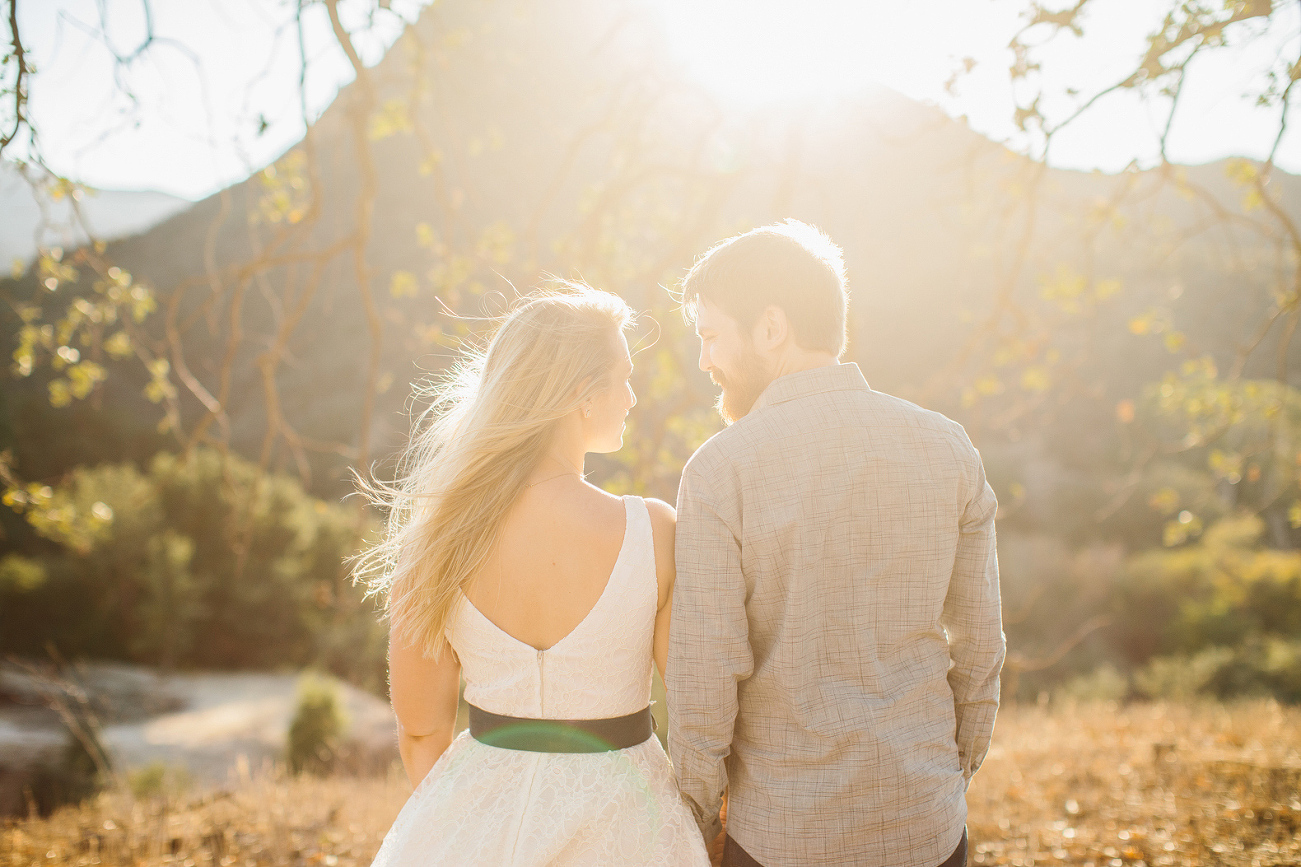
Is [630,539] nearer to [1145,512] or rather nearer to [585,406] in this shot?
[585,406]

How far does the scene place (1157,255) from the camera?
14.0ft

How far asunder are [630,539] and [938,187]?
3.59 m

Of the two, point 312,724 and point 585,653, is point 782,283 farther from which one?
point 312,724

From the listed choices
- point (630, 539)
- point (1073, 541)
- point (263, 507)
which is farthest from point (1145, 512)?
point (630, 539)

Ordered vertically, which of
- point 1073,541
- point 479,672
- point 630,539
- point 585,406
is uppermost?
point 585,406

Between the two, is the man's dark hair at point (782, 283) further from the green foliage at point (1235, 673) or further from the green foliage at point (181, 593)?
the green foliage at point (1235, 673)

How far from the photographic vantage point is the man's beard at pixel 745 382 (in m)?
1.49

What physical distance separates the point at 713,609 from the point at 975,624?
564mm

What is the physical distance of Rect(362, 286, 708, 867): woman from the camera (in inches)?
57.5

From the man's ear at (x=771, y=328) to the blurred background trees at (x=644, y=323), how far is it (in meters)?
1.09

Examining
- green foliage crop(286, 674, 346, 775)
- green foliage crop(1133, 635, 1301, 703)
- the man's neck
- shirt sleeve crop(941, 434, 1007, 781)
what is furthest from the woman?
green foliage crop(1133, 635, 1301, 703)

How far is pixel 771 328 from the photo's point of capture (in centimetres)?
147

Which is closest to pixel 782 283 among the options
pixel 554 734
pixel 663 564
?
pixel 663 564

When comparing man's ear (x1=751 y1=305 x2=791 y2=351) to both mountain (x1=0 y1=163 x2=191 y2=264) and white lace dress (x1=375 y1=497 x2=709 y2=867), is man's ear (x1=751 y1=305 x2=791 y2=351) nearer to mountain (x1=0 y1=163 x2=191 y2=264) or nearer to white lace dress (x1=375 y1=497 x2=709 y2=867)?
white lace dress (x1=375 y1=497 x2=709 y2=867)
